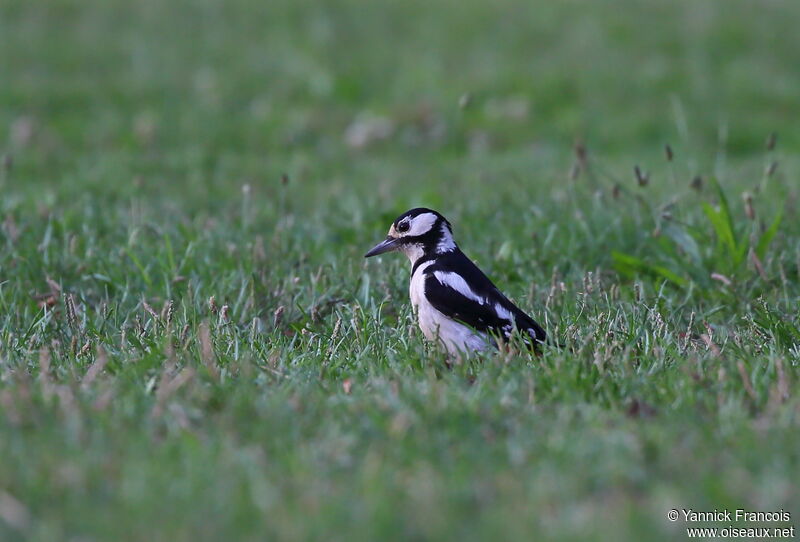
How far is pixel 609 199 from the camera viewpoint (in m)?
7.59

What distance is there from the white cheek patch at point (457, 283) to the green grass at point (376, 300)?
0.96 ft

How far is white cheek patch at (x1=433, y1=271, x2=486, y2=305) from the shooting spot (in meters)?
4.85

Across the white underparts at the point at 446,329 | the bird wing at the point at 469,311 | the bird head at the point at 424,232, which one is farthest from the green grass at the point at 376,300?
the bird head at the point at 424,232

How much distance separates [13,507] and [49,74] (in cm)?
1258

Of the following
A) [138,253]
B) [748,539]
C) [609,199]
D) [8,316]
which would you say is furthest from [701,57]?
[748,539]

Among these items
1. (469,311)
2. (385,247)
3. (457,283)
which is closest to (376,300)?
(385,247)

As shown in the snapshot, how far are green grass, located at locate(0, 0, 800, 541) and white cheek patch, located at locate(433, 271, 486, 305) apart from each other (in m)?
0.29

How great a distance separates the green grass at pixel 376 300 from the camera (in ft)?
9.72

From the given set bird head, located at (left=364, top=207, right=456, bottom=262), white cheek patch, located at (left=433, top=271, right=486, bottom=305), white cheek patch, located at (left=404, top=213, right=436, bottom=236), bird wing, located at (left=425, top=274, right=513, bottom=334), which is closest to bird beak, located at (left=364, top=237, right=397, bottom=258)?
bird head, located at (left=364, top=207, right=456, bottom=262)

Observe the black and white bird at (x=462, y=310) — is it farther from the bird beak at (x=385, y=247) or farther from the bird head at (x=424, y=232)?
the bird beak at (x=385, y=247)

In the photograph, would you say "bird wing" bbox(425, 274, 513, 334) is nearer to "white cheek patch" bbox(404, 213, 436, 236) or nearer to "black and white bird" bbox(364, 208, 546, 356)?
"black and white bird" bbox(364, 208, 546, 356)

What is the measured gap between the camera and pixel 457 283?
193 inches

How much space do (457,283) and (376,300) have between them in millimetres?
995

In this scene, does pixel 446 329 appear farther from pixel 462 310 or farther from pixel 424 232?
pixel 424 232
